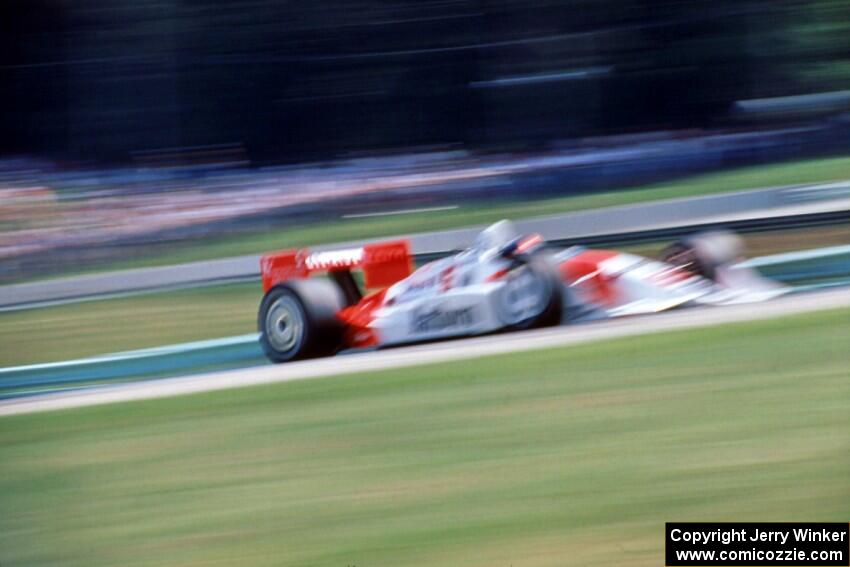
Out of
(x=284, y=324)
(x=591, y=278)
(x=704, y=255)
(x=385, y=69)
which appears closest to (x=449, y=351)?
(x=591, y=278)

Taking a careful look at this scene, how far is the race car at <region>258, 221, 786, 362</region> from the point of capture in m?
4.19

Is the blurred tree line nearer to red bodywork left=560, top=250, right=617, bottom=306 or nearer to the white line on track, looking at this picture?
red bodywork left=560, top=250, right=617, bottom=306

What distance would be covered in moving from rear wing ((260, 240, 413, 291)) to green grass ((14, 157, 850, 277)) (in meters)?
2.19

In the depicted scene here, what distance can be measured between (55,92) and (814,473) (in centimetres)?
767

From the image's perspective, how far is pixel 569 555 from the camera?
2.40 m

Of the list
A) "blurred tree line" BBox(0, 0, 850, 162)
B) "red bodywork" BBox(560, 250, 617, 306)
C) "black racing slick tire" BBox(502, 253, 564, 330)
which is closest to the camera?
"black racing slick tire" BBox(502, 253, 564, 330)

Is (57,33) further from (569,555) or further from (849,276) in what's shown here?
(569,555)

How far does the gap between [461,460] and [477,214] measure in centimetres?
474

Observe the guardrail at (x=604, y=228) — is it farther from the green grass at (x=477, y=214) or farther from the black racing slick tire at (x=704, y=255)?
the black racing slick tire at (x=704, y=255)

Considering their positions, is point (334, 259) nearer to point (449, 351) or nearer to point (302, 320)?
point (302, 320)

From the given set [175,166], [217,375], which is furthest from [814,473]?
[175,166]

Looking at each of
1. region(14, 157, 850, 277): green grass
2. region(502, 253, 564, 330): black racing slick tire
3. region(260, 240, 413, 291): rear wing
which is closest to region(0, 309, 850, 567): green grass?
region(502, 253, 564, 330): black racing slick tire

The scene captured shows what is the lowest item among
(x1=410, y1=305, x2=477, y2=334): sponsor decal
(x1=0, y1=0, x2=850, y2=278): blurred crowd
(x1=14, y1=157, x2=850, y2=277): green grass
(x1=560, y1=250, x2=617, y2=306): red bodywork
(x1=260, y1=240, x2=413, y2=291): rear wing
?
(x1=410, y1=305, x2=477, y2=334): sponsor decal

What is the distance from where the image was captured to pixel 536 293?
4176mm
